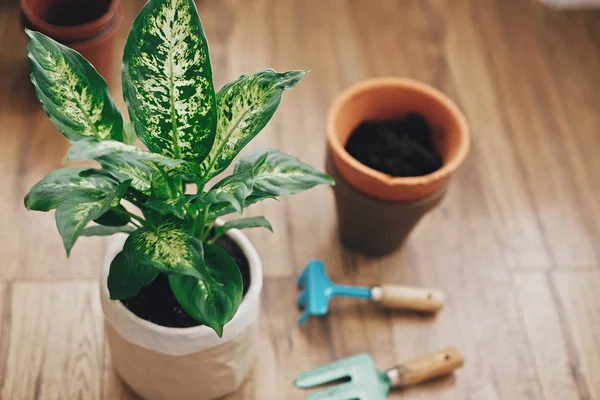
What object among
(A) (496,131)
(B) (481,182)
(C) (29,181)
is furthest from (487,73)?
(C) (29,181)

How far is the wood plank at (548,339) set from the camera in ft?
4.30

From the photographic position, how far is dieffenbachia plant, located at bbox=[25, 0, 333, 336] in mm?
768

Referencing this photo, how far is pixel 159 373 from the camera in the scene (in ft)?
3.54

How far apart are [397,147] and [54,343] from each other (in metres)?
0.74

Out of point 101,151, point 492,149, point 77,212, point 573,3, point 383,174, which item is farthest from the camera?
point 573,3

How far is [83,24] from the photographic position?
1.55 m

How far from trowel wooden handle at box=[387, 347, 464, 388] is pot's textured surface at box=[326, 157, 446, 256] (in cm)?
25

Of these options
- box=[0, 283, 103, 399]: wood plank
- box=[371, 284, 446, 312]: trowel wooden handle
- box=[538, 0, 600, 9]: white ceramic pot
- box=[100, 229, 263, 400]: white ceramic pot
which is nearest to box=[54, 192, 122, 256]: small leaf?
box=[100, 229, 263, 400]: white ceramic pot

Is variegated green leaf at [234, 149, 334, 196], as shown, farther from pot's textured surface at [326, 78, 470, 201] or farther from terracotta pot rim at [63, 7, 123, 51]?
terracotta pot rim at [63, 7, 123, 51]

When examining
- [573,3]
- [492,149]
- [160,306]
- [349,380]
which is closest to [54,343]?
[160,306]

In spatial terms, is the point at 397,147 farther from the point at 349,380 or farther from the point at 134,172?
the point at 134,172

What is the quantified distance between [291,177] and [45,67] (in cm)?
34

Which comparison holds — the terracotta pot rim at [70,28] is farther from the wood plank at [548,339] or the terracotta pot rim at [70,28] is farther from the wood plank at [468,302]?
the wood plank at [548,339]

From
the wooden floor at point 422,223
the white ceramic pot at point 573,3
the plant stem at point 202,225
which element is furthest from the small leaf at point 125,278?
the white ceramic pot at point 573,3
